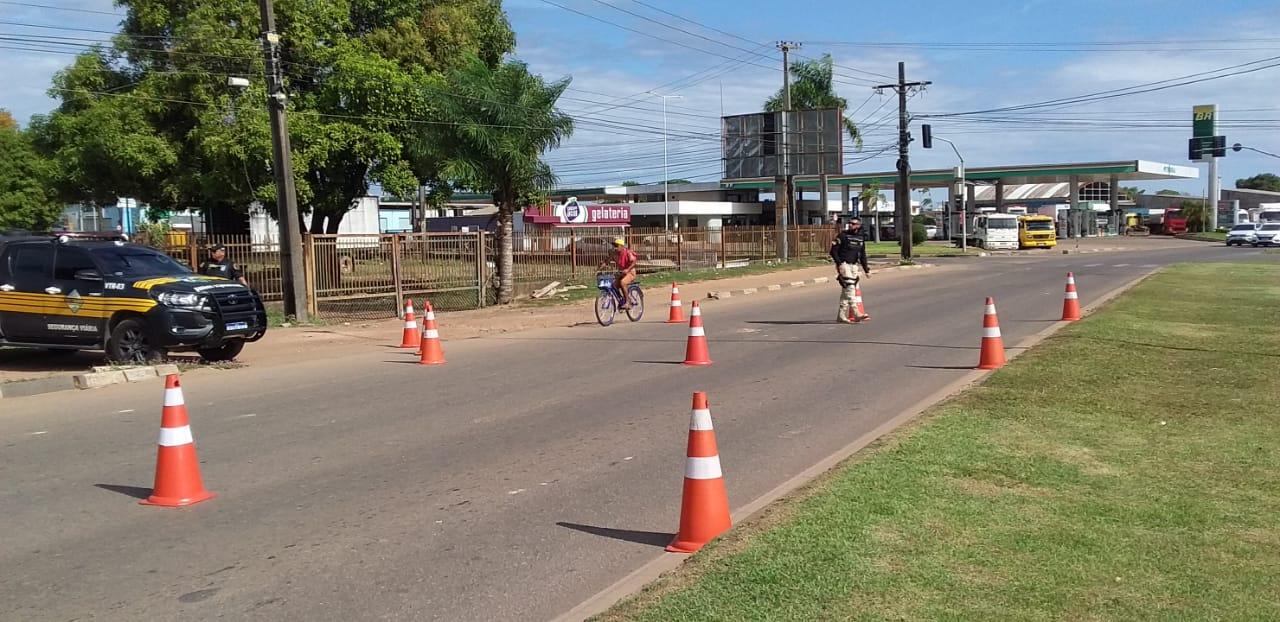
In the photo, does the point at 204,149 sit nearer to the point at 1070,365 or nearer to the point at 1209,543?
the point at 1070,365

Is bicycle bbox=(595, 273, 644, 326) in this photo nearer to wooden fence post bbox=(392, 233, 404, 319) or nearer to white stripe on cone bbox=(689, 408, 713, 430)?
wooden fence post bbox=(392, 233, 404, 319)

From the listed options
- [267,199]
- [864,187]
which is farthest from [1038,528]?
[864,187]

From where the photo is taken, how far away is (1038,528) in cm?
510

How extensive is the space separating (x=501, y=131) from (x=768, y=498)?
62.0ft

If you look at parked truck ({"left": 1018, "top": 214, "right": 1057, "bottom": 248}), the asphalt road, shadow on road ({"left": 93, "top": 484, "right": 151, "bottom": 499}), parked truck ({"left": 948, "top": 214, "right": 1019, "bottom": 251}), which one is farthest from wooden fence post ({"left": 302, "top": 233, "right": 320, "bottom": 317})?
parked truck ({"left": 1018, "top": 214, "right": 1057, "bottom": 248})

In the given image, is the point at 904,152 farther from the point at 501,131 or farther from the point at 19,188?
the point at 19,188

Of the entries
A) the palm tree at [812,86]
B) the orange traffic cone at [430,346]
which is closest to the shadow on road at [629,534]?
the orange traffic cone at [430,346]

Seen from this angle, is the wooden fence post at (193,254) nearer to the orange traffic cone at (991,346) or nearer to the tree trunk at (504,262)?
the tree trunk at (504,262)

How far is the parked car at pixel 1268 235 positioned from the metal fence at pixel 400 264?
46209 millimetres

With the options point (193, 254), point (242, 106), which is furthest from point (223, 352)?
point (242, 106)

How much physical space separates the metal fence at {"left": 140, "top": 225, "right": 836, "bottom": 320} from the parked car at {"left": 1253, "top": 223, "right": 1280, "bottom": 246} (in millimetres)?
46209

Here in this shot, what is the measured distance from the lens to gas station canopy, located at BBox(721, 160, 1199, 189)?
73.6m

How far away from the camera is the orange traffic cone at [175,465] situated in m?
6.51

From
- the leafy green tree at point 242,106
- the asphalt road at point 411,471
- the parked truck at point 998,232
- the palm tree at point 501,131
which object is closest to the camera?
the asphalt road at point 411,471
